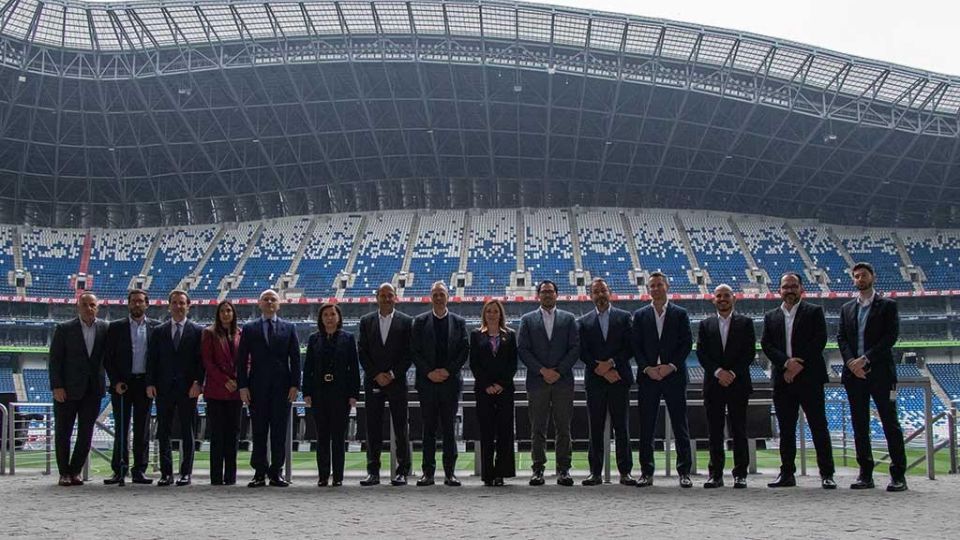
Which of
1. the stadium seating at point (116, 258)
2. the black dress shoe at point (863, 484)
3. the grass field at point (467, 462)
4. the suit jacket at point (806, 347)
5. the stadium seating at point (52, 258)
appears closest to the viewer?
the black dress shoe at point (863, 484)

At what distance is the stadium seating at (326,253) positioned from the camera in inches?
1946

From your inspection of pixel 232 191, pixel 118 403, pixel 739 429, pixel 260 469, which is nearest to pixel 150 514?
pixel 260 469

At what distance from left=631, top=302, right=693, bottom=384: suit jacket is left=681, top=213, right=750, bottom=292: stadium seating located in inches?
1512

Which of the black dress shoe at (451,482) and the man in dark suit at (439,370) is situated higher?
the man in dark suit at (439,370)

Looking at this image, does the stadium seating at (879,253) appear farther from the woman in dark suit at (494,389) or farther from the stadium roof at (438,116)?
the woman in dark suit at (494,389)

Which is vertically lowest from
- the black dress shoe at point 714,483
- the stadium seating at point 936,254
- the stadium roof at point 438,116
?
the black dress shoe at point 714,483

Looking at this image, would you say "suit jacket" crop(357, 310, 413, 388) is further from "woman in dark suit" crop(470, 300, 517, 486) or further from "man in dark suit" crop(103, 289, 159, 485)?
"man in dark suit" crop(103, 289, 159, 485)

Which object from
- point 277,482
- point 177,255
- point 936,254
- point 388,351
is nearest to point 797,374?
point 388,351

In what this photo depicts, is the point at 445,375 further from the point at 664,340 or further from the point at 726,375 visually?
the point at 726,375

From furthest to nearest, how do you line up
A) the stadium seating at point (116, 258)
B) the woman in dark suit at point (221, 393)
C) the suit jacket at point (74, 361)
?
the stadium seating at point (116, 258)
the suit jacket at point (74, 361)
the woman in dark suit at point (221, 393)

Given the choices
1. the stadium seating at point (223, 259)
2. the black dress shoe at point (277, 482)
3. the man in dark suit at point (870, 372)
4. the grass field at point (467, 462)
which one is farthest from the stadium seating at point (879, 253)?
the black dress shoe at point (277, 482)

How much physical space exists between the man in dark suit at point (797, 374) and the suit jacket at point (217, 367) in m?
6.15

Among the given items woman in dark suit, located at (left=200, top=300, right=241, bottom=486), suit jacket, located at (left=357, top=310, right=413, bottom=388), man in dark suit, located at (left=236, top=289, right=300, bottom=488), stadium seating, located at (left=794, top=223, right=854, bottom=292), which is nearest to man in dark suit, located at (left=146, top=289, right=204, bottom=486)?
woman in dark suit, located at (left=200, top=300, right=241, bottom=486)

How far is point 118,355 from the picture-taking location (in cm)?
1016
